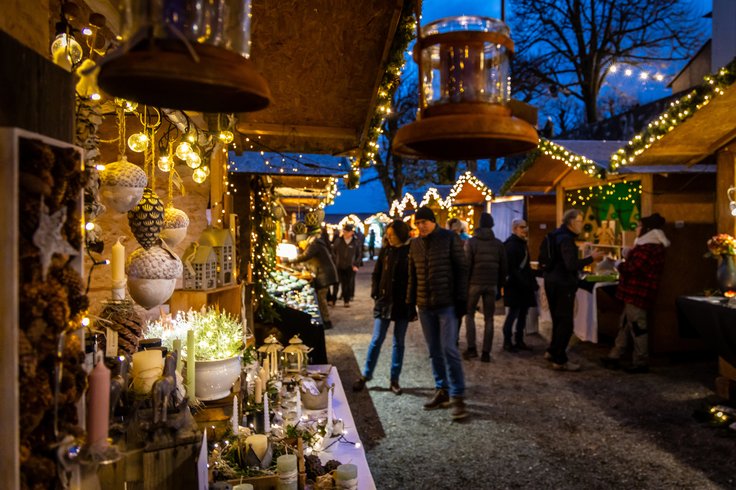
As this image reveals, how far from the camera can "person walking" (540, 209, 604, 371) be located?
682 cm

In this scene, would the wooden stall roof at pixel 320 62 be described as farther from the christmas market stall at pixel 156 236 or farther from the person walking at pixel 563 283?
the person walking at pixel 563 283

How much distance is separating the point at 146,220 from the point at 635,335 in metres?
6.51

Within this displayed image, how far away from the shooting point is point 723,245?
5.87 m

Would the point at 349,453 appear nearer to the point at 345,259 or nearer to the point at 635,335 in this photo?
the point at 635,335

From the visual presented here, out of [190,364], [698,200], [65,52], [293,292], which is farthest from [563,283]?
[65,52]

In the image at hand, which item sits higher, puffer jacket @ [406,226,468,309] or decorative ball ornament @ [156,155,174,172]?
decorative ball ornament @ [156,155,174,172]

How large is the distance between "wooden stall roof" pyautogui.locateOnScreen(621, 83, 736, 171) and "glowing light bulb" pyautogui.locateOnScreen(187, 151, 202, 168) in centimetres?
512

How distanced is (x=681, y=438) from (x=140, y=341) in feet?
15.3

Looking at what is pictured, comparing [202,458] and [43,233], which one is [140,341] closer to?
[202,458]

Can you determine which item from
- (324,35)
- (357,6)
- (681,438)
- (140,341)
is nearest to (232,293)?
(140,341)

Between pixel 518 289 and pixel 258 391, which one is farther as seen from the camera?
pixel 518 289

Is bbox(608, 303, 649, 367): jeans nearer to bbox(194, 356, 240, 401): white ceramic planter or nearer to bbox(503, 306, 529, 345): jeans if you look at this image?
bbox(503, 306, 529, 345): jeans

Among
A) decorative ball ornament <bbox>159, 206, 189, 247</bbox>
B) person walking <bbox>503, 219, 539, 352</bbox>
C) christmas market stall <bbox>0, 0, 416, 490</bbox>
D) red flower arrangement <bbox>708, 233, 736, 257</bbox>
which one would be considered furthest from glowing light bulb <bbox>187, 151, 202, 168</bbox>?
person walking <bbox>503, 219, 539, 352</bbox>

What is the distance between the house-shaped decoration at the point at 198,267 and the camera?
11.7ft
